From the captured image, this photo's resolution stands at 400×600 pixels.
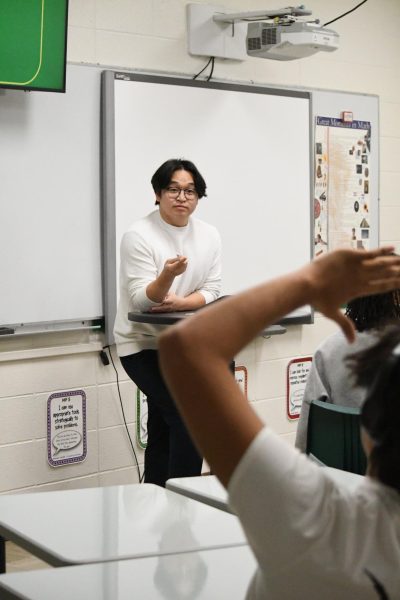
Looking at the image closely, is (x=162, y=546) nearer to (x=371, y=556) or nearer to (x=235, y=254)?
(x=371, y=556)

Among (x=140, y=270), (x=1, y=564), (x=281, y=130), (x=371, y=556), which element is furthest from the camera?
(x=281, y=130)

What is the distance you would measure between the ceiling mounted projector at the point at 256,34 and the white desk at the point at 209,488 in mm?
2518

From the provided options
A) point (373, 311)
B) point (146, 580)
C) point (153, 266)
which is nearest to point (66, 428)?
point (153, 266)

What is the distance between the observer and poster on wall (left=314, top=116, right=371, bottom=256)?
15.8 feet

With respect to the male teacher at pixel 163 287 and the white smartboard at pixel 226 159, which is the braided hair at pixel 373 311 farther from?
the white smartboard at pixel 226 159

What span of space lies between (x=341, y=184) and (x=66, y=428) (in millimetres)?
2077

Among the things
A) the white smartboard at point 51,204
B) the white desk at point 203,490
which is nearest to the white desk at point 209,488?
the white desk at point 203,490

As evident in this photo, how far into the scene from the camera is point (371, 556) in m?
0.82

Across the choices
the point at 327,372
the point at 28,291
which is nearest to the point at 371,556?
the point at 327,372

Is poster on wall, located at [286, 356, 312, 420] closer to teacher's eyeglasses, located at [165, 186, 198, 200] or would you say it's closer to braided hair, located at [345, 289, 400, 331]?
teacher's eyeglasses, located at [165, 186, 198, 200]

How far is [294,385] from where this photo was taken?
4.77m

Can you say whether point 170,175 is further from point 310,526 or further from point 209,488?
point 310,526

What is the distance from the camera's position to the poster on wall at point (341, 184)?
4824 mm

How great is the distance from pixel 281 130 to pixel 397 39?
1.11m
